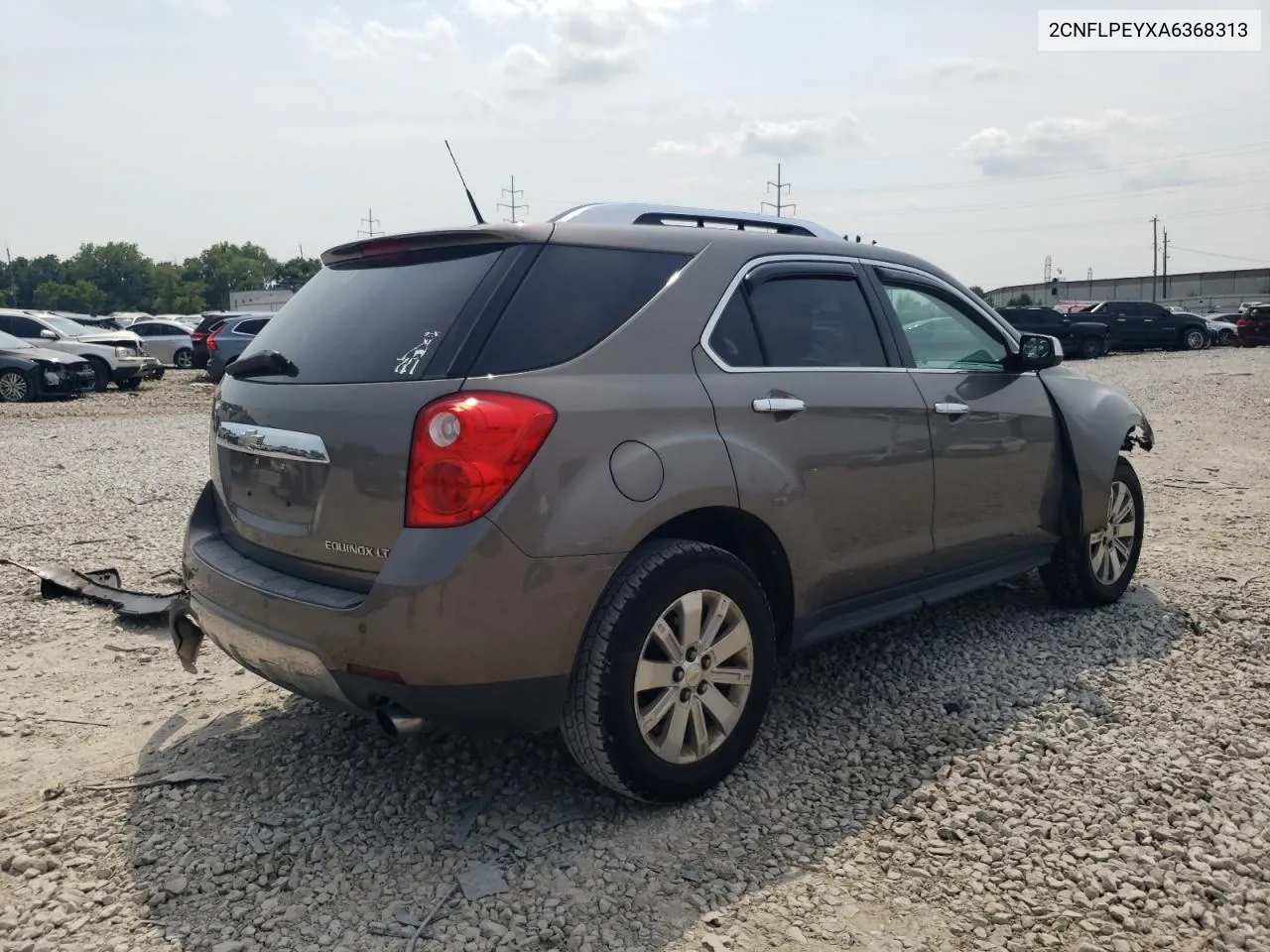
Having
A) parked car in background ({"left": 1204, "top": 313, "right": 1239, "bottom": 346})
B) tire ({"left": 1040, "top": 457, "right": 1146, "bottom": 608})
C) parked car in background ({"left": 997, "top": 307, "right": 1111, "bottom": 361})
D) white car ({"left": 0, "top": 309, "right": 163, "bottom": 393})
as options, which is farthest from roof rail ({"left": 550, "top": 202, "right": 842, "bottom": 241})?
parked car in background ({"left": 1204, "top": 313, "right": 1239, "bottom": 346})

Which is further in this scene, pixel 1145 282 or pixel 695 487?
pixel 1145 282

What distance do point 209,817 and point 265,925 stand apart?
0.66 metres

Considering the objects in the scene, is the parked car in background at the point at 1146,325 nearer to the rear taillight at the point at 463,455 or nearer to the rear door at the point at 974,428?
the rear door at the point at 974,428

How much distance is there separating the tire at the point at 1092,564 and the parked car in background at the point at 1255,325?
29953 mm

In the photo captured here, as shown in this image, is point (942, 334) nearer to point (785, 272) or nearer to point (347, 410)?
point (785, 272)

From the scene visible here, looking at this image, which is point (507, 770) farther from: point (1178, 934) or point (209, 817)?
point (1178, 934)

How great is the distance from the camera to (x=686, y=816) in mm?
3119

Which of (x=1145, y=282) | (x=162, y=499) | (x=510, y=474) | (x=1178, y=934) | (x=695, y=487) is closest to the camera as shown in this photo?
(x=1178, y=934)

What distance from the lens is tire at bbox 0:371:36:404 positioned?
17703mm

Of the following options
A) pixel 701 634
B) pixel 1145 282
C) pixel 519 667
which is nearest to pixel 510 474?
pixel 519 667

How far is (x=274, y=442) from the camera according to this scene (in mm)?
3086

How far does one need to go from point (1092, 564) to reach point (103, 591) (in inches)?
191

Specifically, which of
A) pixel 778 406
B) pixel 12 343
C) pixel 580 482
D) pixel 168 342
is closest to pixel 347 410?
pixel 580 482

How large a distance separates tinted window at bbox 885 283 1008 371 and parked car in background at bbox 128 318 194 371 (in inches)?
1092
